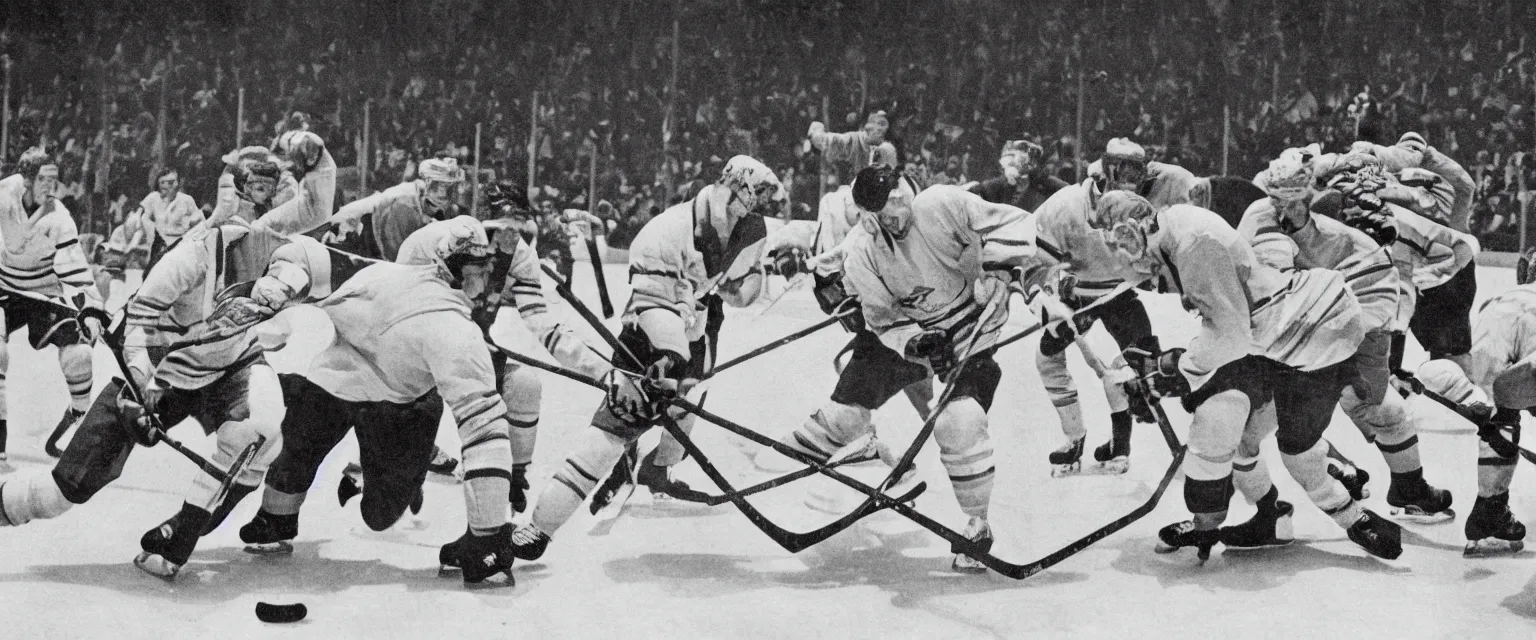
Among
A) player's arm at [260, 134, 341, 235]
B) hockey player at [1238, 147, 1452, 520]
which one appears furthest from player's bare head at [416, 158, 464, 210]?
hockey player at [1238, 147, 1452, 520]

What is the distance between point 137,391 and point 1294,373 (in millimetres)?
2821

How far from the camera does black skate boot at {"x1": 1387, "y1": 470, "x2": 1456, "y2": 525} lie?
4238mm

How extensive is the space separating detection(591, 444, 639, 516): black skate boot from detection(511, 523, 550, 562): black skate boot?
559mm

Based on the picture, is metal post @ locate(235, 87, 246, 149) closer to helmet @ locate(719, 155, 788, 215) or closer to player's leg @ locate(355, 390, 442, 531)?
helmet @ locate(719, 155, 788, 215)

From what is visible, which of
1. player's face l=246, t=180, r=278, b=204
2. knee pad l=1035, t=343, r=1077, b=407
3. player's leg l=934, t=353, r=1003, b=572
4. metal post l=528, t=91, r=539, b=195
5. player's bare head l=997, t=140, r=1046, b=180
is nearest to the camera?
player's leg l=934, t=353, r=1003, b=572

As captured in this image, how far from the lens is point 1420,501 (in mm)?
4254

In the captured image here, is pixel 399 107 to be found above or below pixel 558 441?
above

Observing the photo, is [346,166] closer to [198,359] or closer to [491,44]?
[491,44]

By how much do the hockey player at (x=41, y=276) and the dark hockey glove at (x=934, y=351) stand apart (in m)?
2.92

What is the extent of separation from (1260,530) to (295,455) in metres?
2.41

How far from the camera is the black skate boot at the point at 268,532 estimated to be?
12.7ft

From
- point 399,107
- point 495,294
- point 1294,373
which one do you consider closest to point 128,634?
point 495,294

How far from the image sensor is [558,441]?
540 cm

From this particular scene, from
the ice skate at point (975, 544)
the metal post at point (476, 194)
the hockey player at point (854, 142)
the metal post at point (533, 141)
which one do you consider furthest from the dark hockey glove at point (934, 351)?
the metal post at point (533, 141)
